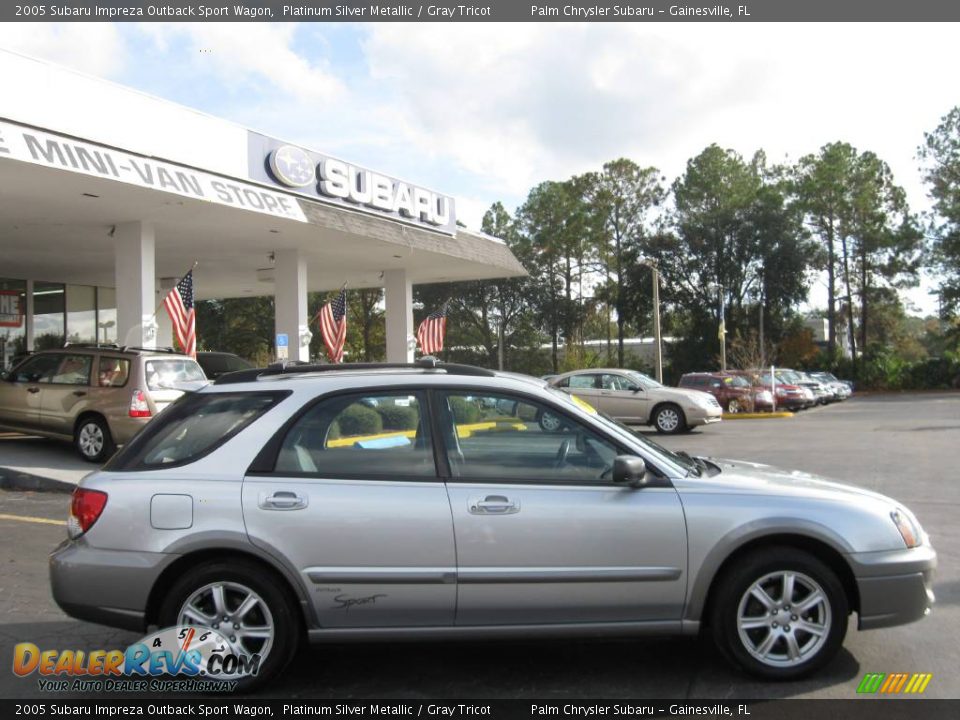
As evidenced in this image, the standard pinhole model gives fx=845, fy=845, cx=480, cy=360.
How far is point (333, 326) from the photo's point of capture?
2028 cm

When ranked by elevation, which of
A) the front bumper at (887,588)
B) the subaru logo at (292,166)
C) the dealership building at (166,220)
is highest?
the subaru logo at (292,166)

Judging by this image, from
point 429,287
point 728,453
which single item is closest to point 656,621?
point 728,453

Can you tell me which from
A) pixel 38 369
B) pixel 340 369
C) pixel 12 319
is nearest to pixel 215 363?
pixel 12 319

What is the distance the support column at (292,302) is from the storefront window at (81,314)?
8225 mm

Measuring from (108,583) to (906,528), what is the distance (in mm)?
→ 4158

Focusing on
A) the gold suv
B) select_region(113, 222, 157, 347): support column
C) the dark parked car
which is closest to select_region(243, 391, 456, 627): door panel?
the gold suv

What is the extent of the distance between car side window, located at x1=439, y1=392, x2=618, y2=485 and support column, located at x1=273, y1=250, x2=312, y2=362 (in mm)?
15795

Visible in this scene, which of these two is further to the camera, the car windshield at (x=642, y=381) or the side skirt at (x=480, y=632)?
the car windshield at (x=642, y=381)

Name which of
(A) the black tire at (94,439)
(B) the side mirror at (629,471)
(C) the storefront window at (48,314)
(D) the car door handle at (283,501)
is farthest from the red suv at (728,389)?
(D) the car door handle at (283,501)

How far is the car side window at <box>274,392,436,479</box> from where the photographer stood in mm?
4402

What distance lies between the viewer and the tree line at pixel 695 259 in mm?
56719

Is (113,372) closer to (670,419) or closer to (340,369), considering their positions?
(340,369)

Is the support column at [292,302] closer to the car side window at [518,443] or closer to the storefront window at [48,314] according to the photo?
the storefront window at [48,314]

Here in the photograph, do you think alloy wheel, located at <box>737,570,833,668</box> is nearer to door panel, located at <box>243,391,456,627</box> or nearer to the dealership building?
door panel, located at <box>243,391,456,627</box>
